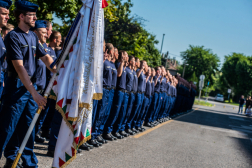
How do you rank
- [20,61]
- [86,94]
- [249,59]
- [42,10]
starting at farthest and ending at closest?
[249,59]
[42,10]
[86,94]
[20,61]

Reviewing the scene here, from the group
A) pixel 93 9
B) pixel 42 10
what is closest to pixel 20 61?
pixel 93 9

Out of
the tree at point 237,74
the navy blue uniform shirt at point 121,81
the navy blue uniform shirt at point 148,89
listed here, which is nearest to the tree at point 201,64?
the tree at point 237,74

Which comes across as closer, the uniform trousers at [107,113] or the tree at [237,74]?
the uniform trousers at [107,113]

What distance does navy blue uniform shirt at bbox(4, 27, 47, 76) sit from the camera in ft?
10.6

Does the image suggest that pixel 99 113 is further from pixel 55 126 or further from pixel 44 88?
pixel 55 126

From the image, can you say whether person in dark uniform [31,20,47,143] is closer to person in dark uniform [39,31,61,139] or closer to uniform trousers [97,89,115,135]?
person in dark uniform [39,31,61,139]

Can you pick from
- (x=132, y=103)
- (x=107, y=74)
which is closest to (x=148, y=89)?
(x=132, y=103)

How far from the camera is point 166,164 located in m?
5.10

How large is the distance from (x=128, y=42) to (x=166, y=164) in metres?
11.8

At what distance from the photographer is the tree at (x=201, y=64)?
73000mm

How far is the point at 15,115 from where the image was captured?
3.33 m

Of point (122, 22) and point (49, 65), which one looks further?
point (122, 22)

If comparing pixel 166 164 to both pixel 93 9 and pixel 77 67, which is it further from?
pixel 93 9

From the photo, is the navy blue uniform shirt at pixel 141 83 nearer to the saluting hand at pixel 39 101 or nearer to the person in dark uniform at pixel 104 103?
the person in dark uniform at pixel 104 103
